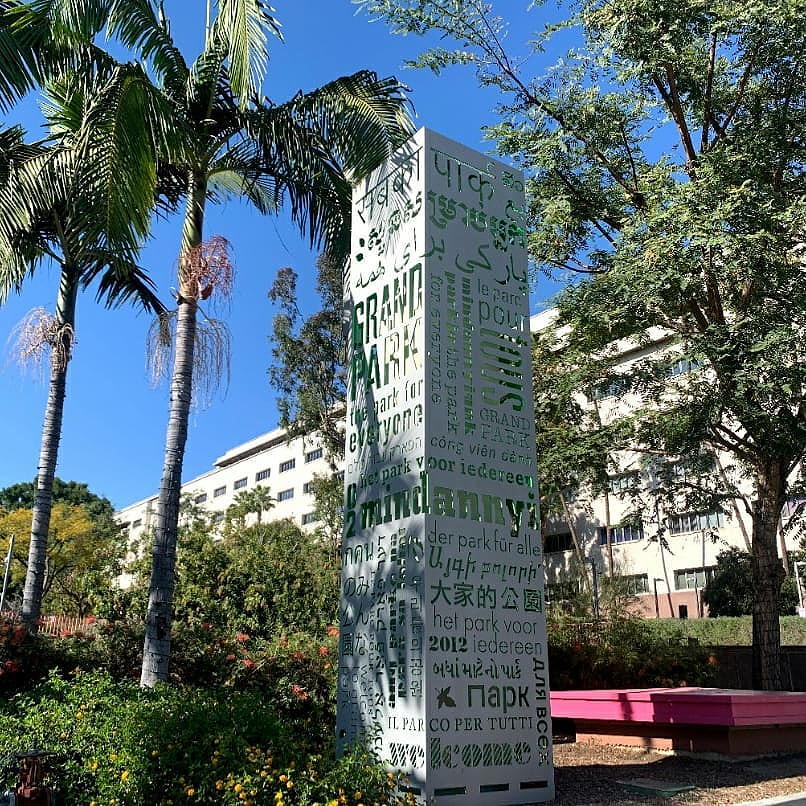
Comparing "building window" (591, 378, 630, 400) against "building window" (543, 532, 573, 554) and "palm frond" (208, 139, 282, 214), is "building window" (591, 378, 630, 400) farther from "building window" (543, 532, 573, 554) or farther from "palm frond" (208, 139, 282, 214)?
"building window" (543, 532, 573, 554)

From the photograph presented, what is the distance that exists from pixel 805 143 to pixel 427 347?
422 inches

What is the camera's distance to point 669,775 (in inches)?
354

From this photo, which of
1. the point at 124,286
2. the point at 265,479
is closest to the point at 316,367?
the point at 124,286

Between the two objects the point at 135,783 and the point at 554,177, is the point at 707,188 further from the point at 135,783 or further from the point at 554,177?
the point at 135,783

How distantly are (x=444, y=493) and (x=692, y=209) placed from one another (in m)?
7.90

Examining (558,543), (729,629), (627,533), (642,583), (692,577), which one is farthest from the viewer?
(558,543)

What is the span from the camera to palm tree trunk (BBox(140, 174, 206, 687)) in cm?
945

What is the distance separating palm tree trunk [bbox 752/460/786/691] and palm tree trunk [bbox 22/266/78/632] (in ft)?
41.8

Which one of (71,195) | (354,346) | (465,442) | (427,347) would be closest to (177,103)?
(71,195)

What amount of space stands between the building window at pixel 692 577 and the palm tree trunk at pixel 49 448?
110 feet

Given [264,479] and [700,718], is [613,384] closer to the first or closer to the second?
[700,718]

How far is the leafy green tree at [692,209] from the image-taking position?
514 inches

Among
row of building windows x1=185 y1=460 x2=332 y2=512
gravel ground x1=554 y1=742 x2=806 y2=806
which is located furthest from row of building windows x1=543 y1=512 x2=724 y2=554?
row of building windows x1=185 y1=460 x2=332 y2=512

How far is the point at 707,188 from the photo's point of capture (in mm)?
13227
